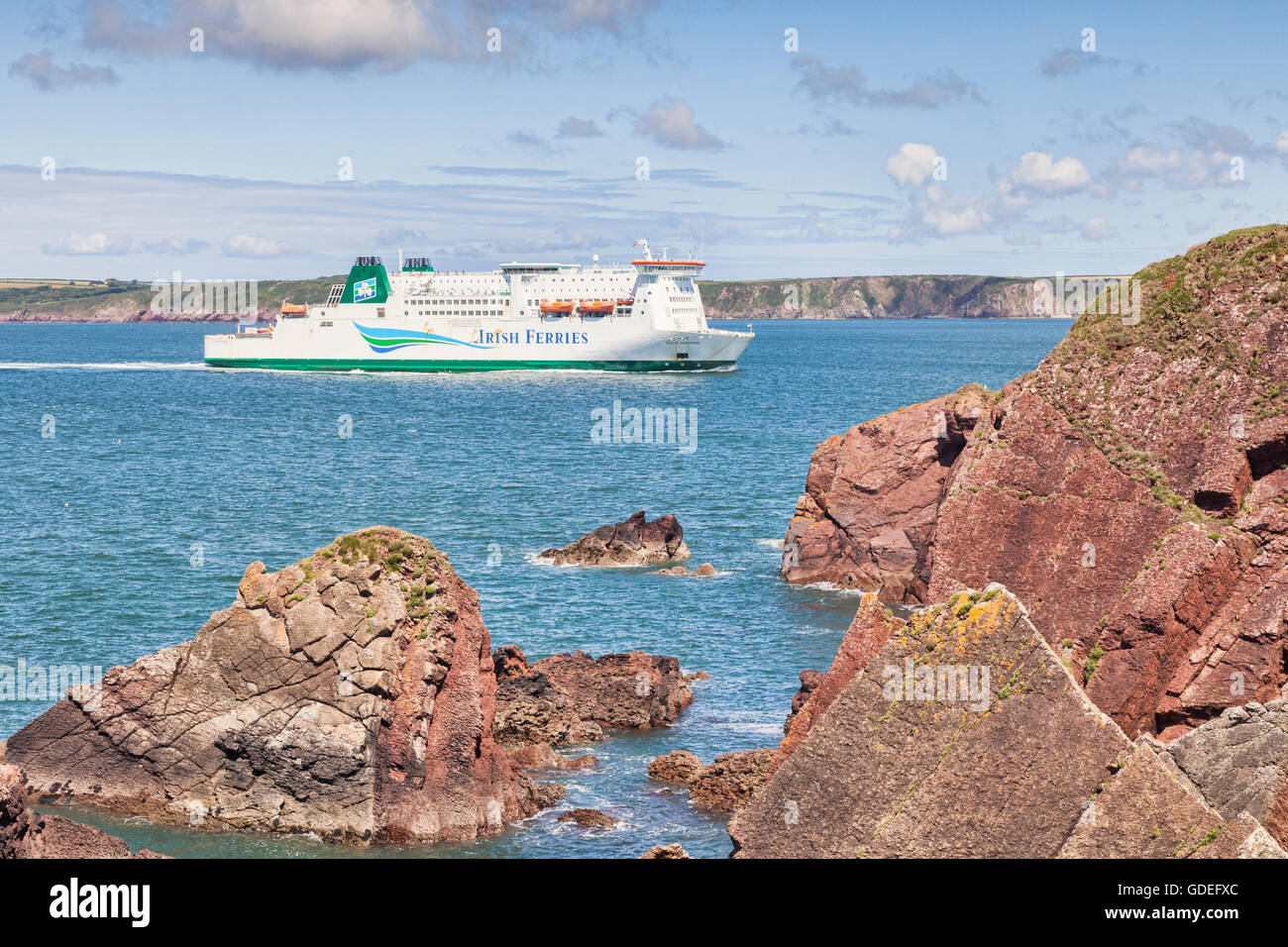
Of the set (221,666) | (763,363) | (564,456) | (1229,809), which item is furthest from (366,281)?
(1229,809)

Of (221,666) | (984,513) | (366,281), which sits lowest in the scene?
(221,666)

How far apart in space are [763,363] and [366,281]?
155ft

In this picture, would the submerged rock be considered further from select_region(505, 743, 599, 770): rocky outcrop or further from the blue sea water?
the blue sea water

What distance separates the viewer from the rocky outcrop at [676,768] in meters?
19.5

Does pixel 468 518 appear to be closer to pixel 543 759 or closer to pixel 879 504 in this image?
pixel 879 504

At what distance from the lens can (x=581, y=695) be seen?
22.8 meters

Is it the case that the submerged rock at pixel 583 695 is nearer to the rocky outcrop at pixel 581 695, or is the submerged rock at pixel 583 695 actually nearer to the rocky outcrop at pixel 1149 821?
the rocky outcrop at pixel 581 695

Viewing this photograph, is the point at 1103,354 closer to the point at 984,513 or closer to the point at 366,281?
the point at 984,513

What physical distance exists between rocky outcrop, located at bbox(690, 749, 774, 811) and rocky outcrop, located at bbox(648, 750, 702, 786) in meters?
0.41
